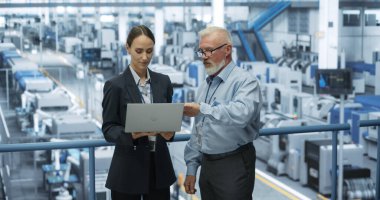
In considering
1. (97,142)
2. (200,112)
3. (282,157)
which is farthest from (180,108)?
(282,157)

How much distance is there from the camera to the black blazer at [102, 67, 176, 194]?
128 inches

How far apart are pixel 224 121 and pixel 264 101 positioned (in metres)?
17.4

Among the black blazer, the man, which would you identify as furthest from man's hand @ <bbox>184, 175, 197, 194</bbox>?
the black blazer

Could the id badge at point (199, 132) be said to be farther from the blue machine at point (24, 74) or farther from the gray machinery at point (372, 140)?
the blue machine at point (24, 74)

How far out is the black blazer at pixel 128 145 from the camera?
128 inches

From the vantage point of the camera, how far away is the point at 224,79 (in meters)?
3.30

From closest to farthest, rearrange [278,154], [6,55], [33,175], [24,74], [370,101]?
[33,175]
[278,154]
[370,101]
[6,55]
[24,74]

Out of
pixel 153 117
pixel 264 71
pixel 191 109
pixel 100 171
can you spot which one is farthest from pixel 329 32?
pixel 153 117

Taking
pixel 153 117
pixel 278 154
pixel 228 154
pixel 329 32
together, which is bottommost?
pixel 278 154

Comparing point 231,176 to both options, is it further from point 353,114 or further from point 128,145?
point 353,114

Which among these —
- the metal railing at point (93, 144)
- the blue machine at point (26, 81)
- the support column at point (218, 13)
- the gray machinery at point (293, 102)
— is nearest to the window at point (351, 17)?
the support column at point (218, 13)

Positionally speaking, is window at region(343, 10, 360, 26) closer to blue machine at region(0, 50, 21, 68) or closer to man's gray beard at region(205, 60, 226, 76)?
blue machine at region(0, 50, 21, 68)

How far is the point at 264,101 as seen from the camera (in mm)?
20406

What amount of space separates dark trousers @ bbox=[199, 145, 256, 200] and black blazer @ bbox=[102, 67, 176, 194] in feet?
0.73
